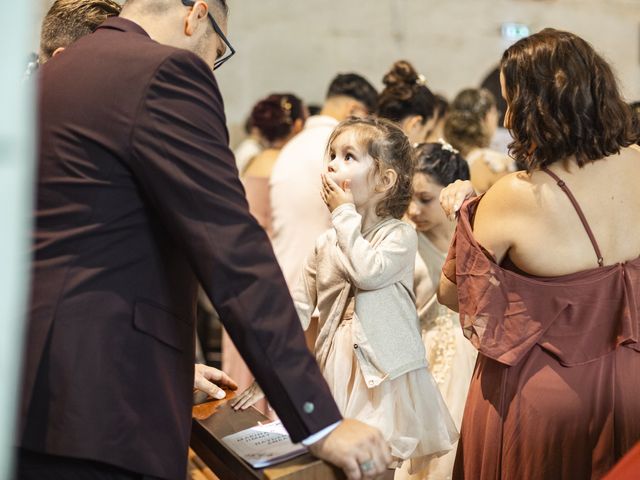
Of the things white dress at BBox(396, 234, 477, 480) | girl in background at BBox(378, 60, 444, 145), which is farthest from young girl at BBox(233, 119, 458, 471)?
girl in background at BBox(378, 60, 444, 145)

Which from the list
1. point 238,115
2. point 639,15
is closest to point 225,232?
point 238,115

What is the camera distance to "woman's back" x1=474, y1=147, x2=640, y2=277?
1.88 m

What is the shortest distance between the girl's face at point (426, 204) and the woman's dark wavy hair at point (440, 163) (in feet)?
0.08

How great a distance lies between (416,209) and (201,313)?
2799 millimetres

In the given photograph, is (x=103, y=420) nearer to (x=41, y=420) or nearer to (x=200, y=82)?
(x=41, y=420)

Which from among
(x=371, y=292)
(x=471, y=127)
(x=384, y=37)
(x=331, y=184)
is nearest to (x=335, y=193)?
(x=331, y=184)

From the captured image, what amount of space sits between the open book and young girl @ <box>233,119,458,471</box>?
565mm

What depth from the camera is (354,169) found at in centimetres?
227

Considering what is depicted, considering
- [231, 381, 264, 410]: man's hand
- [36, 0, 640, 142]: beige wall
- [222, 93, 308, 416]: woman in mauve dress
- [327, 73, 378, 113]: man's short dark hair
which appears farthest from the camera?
[36, 0, 640, 142]: beige wall

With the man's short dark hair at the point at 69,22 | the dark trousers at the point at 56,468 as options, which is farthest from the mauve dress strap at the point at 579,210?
the man's short dark hair at the point at 69,22

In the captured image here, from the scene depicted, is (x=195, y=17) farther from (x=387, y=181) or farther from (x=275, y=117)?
(x=275, y=117)

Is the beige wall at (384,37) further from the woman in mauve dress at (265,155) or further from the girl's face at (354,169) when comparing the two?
the girl's face at (354,169)

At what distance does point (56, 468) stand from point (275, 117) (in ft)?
11.7

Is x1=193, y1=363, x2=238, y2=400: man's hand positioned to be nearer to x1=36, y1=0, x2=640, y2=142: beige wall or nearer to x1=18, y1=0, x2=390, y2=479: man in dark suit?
x1=18, y1=0, x2=390, y2=479: man in dark suit
